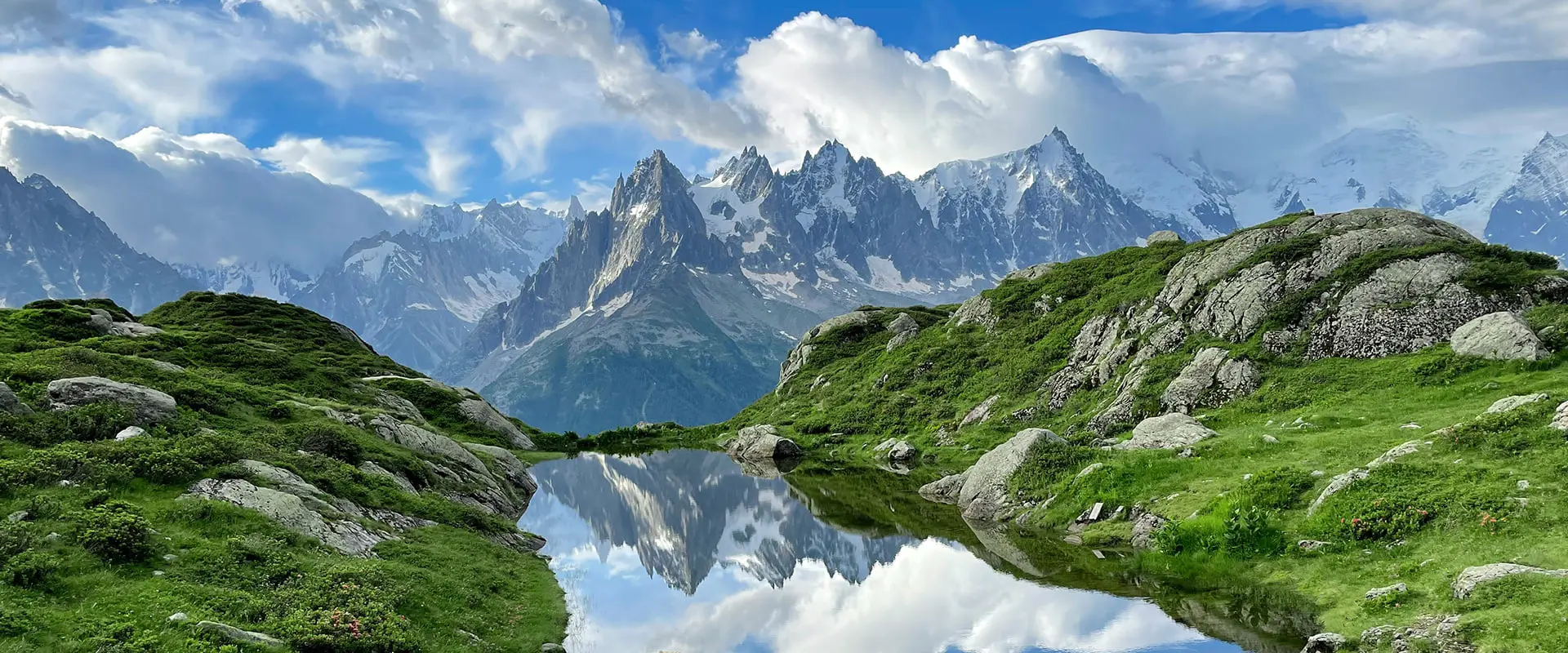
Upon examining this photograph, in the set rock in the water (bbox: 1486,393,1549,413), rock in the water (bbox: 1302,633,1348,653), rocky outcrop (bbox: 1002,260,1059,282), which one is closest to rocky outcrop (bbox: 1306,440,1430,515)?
rock in the water (bbox: 1486,393,1549,413)

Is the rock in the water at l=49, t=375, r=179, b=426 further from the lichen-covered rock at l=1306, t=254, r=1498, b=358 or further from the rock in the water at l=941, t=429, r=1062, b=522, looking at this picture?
the lichen-covered rock at l=1306, t=254, r=1498, b=358

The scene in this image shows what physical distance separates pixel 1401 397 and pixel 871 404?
222 ft

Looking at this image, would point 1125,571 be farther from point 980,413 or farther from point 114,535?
point 980,413

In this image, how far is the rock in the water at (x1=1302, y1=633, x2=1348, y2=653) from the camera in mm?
25047

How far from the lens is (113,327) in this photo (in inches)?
3378

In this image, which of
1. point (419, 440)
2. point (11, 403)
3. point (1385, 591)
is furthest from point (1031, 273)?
Answer: point (11, 403)

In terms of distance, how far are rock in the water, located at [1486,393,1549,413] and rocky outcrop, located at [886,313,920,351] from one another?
93058 millimetres

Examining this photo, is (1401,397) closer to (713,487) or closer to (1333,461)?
(1333,461)

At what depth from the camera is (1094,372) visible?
77.9 metres

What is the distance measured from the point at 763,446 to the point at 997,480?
54.8m

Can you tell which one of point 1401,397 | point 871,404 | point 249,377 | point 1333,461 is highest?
point 249,377

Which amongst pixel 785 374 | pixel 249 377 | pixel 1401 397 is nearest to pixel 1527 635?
pixel 1401 397

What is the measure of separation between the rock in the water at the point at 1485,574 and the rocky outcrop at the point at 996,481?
27.9m

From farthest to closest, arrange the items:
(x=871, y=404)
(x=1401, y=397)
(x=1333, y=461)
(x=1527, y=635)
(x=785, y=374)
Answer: (x=785, y=374) < (x=871, y=404) < (x=1401, y=397) < (x=1333, y=461) < (x=1527, y=635)
